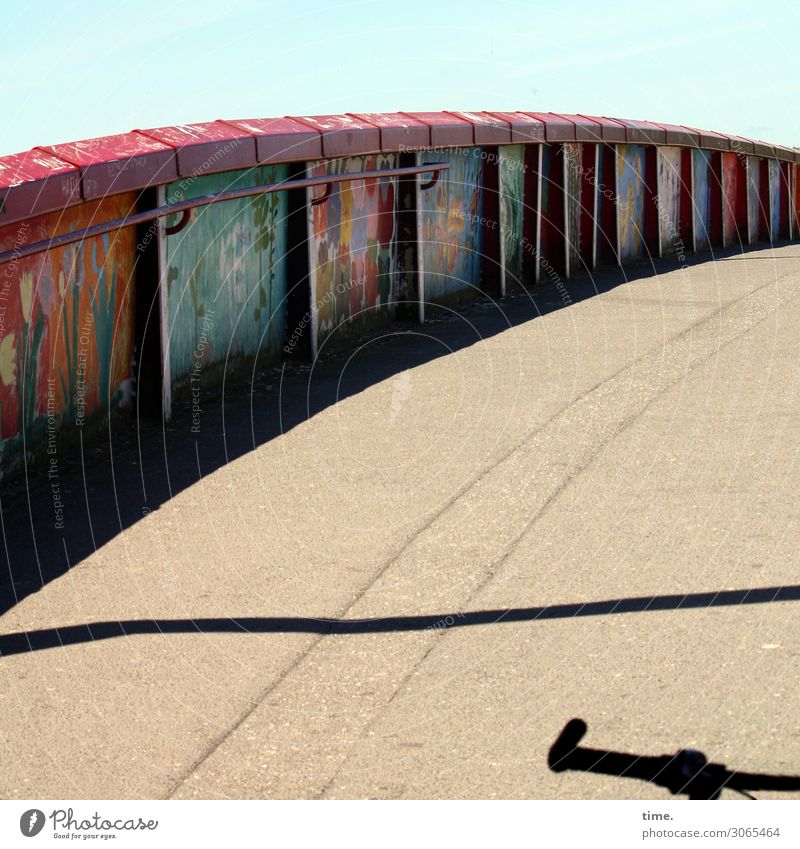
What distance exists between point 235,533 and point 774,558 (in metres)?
2.30

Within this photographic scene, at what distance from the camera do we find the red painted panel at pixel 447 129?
10.9m

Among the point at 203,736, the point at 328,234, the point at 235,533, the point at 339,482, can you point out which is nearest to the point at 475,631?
the point at 203,736

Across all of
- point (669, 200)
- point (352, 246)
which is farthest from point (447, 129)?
point (669, 200)

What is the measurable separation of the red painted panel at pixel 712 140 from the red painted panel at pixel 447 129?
8375 millimetres

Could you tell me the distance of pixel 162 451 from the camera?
7.05 meters

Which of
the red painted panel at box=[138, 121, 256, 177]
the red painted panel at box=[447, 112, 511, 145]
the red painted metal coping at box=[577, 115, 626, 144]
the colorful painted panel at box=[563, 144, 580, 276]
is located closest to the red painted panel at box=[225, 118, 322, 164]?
the red painted panel at box=[138, 121, 256, 177]

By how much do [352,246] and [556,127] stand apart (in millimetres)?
4250

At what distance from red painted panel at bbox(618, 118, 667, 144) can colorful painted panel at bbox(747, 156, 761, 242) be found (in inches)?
214

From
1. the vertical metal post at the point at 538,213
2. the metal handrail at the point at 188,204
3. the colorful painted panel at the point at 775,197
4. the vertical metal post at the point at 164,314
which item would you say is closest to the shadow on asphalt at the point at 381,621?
the metal handrail at the point at 188,204

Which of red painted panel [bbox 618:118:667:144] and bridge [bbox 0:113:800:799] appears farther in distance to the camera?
red painted panel [bbox 618:118:667:144]

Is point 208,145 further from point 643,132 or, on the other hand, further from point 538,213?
point 643,132

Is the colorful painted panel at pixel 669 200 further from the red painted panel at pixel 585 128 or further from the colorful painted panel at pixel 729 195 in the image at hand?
the red painted panel at pixel 585 128

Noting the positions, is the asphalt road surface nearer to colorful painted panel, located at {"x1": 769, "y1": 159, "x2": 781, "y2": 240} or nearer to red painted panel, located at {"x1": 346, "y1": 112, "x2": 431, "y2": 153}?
red painted panel, located at {"x1": 346, "y1": 112, "x2": 431, "y2": 153}

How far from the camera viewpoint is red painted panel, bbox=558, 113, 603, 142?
14.2 metres
